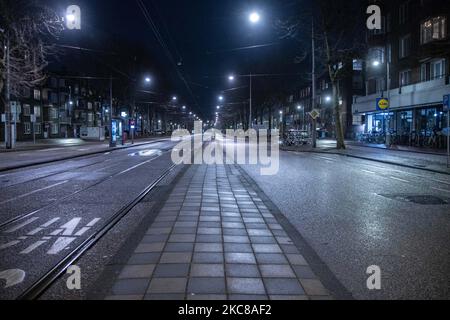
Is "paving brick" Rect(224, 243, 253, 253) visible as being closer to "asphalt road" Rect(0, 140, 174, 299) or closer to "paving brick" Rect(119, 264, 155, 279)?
"paving brick" Rect(119, 264, 155, 279)

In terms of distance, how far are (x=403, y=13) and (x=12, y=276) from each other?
47.1m

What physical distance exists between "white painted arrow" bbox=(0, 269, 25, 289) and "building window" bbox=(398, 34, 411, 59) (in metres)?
44.6

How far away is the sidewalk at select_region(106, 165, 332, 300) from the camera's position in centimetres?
463

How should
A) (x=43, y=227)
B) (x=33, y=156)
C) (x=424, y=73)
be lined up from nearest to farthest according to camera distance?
(x=43, y=227)
(x=33, y=156)
(x=424, y=73)

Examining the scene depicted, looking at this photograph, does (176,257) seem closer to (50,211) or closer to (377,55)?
(50,211)

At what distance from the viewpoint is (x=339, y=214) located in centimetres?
914

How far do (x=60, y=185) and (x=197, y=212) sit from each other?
255 inches

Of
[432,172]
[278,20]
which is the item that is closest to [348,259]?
[432,172]

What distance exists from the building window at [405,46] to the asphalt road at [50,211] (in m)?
35.4

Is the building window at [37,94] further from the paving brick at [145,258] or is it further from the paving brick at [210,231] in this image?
the paving brick at [145,258]

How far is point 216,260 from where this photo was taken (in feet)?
18.8

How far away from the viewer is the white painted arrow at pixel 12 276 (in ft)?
16.5

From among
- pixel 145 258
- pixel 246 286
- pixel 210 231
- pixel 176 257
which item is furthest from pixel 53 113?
pixel 246 286
